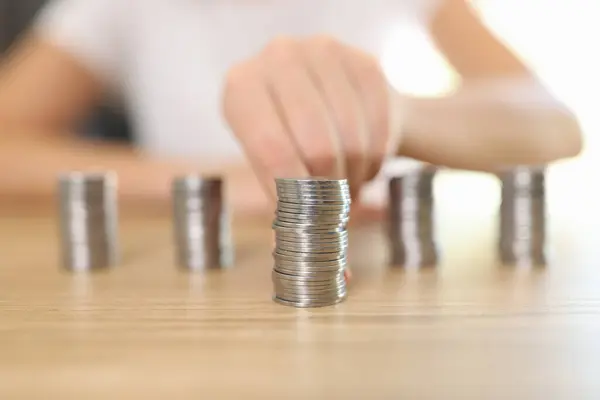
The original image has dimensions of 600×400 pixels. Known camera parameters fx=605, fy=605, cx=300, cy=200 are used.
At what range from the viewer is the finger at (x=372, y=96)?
0.76 meters

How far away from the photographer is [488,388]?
0.39 m

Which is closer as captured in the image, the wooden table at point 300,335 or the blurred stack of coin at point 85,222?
the wooden table at point 300,335

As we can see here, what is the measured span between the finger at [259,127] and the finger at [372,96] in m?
0.11

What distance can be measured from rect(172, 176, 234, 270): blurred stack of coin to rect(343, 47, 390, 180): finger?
20cm

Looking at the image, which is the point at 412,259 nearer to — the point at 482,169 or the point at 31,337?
the point at 482,169

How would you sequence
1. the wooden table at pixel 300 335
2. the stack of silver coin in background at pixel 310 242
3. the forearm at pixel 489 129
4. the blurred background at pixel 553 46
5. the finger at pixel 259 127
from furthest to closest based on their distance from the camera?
the blurred background at pixel 553 46, the forearm at pixel 489 129, the finger at pixel 259 127, the stack of silver coin in background at pixel 310 242, the wooden table at pixel 300 335

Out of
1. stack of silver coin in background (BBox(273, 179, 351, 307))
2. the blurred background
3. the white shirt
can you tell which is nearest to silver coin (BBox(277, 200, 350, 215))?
stack of silver coin in background (BBox(273, 179, 351, 307))

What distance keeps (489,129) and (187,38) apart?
48.3 inches

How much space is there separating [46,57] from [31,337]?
1720 mm

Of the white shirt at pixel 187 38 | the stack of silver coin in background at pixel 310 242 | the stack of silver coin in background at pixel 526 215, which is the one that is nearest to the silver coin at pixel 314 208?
the stack of silver coin in background at pixel 310 242

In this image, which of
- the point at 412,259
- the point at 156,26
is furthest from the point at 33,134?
the point at 412,259

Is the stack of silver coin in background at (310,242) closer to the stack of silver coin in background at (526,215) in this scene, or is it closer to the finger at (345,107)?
the finger at (345,107)

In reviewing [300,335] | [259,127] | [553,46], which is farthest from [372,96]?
[553,46]

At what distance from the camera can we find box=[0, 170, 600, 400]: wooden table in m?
0.40
